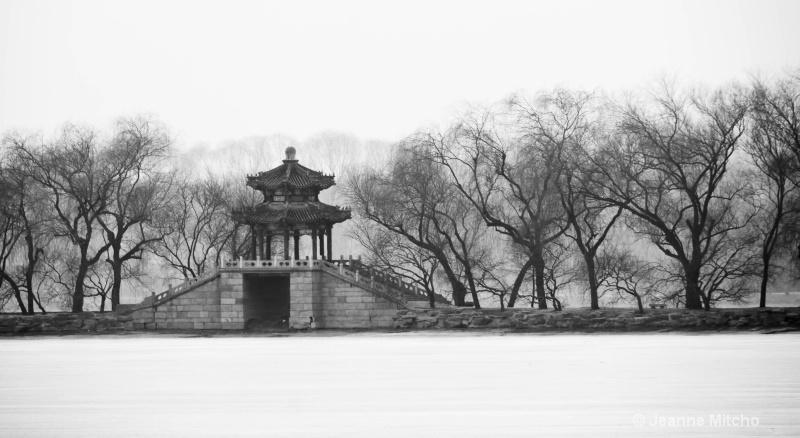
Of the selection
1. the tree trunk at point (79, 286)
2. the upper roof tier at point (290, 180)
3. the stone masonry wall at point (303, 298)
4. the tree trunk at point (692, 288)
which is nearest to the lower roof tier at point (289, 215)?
the upper roof tier at point (290, 180)

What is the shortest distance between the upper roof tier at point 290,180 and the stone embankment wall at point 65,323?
375 inches

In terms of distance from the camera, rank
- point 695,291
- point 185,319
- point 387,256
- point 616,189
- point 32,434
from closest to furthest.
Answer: point 32,434, point 695,291, point 616,189, point 185,319, point 387,256

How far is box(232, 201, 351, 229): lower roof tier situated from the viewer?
54.2 m

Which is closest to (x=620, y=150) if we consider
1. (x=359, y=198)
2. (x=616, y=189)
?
(x=616, y=189)

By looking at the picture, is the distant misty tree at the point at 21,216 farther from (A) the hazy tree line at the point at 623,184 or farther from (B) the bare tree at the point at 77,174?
(A) the hazy tree line at the point at 623,184

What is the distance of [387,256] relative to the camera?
56.8 meters

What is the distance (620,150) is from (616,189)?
5.81ft

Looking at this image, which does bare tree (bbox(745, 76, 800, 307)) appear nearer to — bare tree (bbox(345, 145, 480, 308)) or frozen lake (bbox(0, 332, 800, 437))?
frozen lake (bbox(0, 332, 800, 437))

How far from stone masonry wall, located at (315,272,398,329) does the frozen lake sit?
14979 mm

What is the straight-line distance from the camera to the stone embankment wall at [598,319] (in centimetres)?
4003

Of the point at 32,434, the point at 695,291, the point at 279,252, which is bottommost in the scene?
the point at 32,434

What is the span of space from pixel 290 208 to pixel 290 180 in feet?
4.73

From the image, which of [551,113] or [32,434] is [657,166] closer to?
[551,113]

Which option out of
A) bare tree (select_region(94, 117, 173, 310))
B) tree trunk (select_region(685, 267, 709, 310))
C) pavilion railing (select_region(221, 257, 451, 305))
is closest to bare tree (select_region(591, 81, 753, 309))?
tree trunk (select_region(685, 267, 709, 310))
